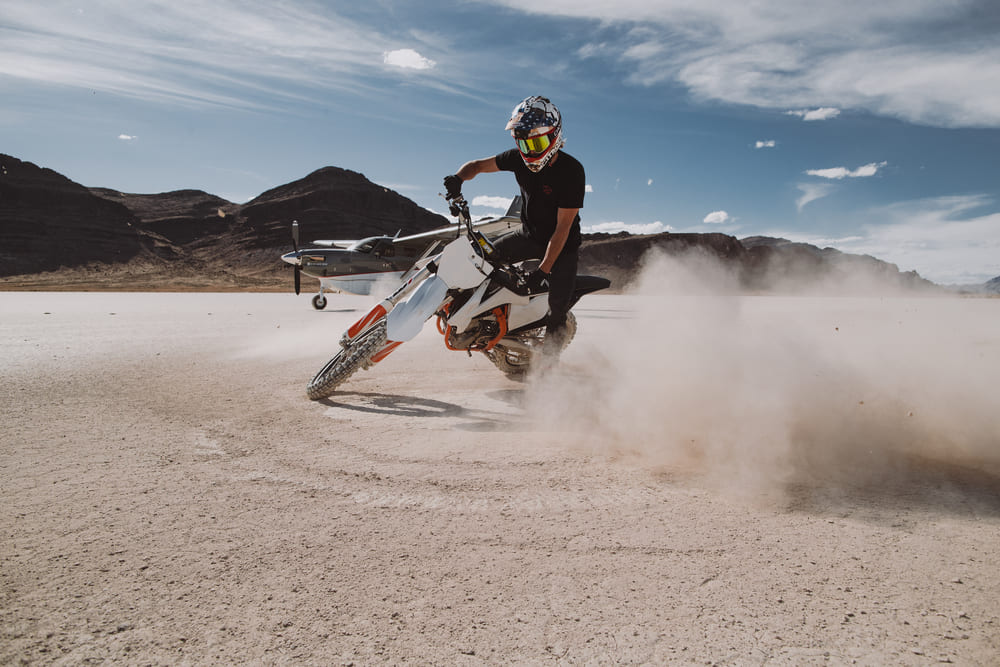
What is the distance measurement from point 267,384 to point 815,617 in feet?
17.6

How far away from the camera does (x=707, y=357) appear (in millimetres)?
5848

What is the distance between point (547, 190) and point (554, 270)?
0.74 meters

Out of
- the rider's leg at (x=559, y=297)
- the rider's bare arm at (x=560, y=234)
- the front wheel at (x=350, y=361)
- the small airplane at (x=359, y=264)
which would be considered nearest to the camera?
the rider's bare arm at (x=560, y=234)

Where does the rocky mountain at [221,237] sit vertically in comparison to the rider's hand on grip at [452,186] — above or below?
above

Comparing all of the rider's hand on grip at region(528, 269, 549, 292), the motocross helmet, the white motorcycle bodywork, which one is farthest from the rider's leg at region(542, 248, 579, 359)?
the motocross helmet

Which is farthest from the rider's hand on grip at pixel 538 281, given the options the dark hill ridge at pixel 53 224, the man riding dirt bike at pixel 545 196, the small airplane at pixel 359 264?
the dark hill ridge at pixel 53 224

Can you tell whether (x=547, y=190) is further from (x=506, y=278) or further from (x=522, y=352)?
(x=522, y=352)

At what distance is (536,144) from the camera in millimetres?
4641

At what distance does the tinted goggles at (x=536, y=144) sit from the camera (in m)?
4.61

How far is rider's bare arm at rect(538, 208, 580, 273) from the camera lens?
484 centimetres

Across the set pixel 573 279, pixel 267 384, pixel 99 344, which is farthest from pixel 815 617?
pixel 99 344

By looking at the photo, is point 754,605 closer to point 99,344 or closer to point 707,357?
point 707,357

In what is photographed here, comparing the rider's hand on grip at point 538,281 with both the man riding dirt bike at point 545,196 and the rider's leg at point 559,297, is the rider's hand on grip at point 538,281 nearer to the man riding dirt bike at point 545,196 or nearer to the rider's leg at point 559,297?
the man riding dirt bike at point 545,196

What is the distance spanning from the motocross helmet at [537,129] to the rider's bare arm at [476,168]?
2.34 ft
